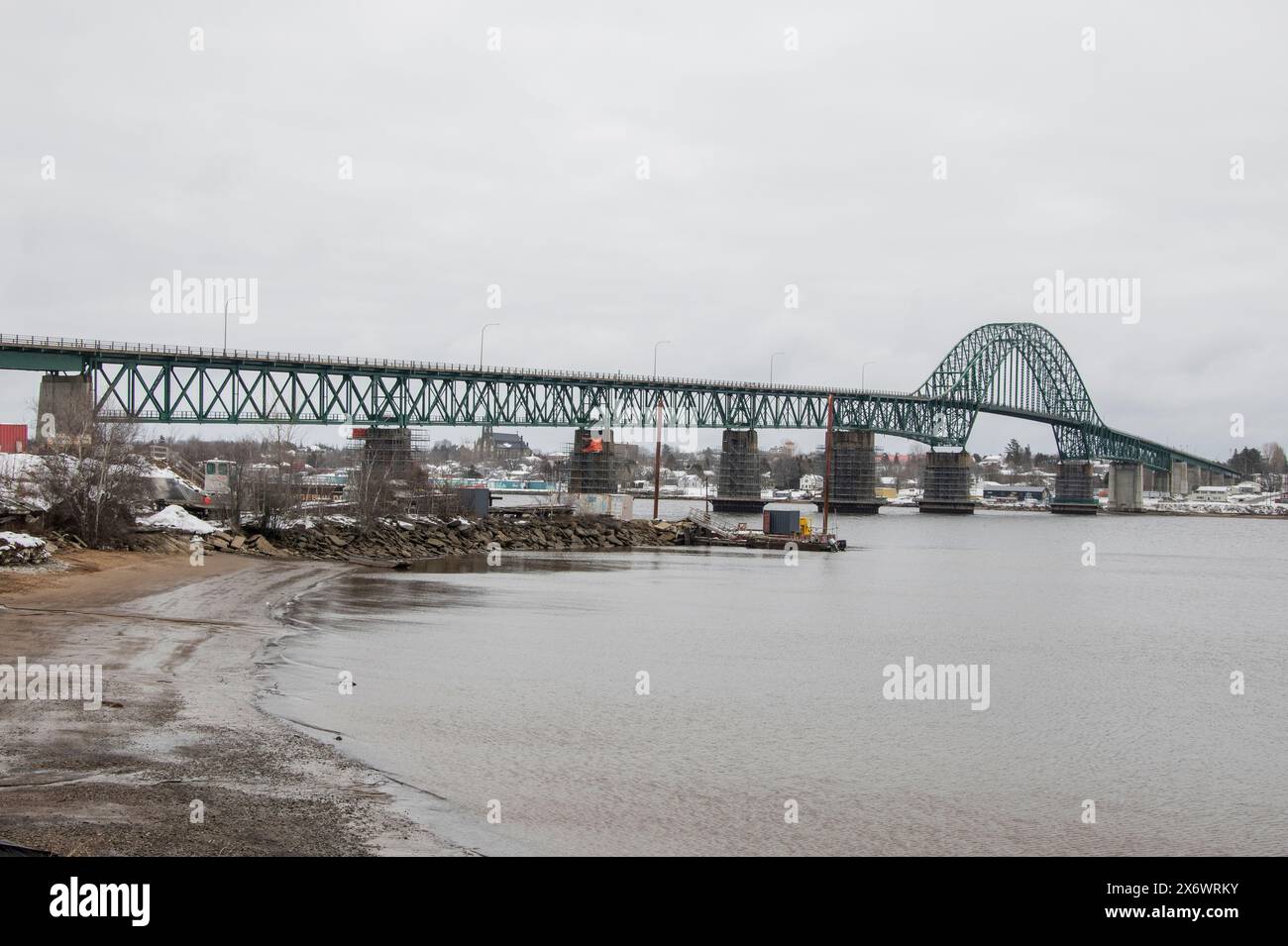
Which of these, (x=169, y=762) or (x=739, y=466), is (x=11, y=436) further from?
(x=739, y=466)

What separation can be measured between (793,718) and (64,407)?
57.2 meters

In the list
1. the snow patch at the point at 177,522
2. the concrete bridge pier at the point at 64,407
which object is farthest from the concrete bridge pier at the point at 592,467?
the snow patch at the point at 177,522

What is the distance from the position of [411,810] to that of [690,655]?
19598 mm

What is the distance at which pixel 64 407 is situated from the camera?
68688 mm

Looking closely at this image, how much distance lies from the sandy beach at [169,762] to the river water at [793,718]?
45.8 inches

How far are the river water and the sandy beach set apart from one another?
3.82 feet

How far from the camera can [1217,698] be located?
31.2m

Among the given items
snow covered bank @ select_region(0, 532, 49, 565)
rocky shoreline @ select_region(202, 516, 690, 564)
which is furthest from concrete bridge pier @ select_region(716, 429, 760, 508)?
snow covered bank @ select_region(0, 532, 49, 565)

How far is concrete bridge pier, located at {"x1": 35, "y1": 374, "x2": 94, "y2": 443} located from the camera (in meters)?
54.7

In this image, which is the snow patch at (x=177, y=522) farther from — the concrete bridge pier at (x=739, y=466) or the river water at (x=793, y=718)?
the concrete bridge pier at (x=739, y=466)

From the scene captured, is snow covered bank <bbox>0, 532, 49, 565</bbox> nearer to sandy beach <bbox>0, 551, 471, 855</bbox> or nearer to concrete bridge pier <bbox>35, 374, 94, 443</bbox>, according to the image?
sandy beach <bbox>0, 551, 471, 855</bbox>

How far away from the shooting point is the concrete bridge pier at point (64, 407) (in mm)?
54719
